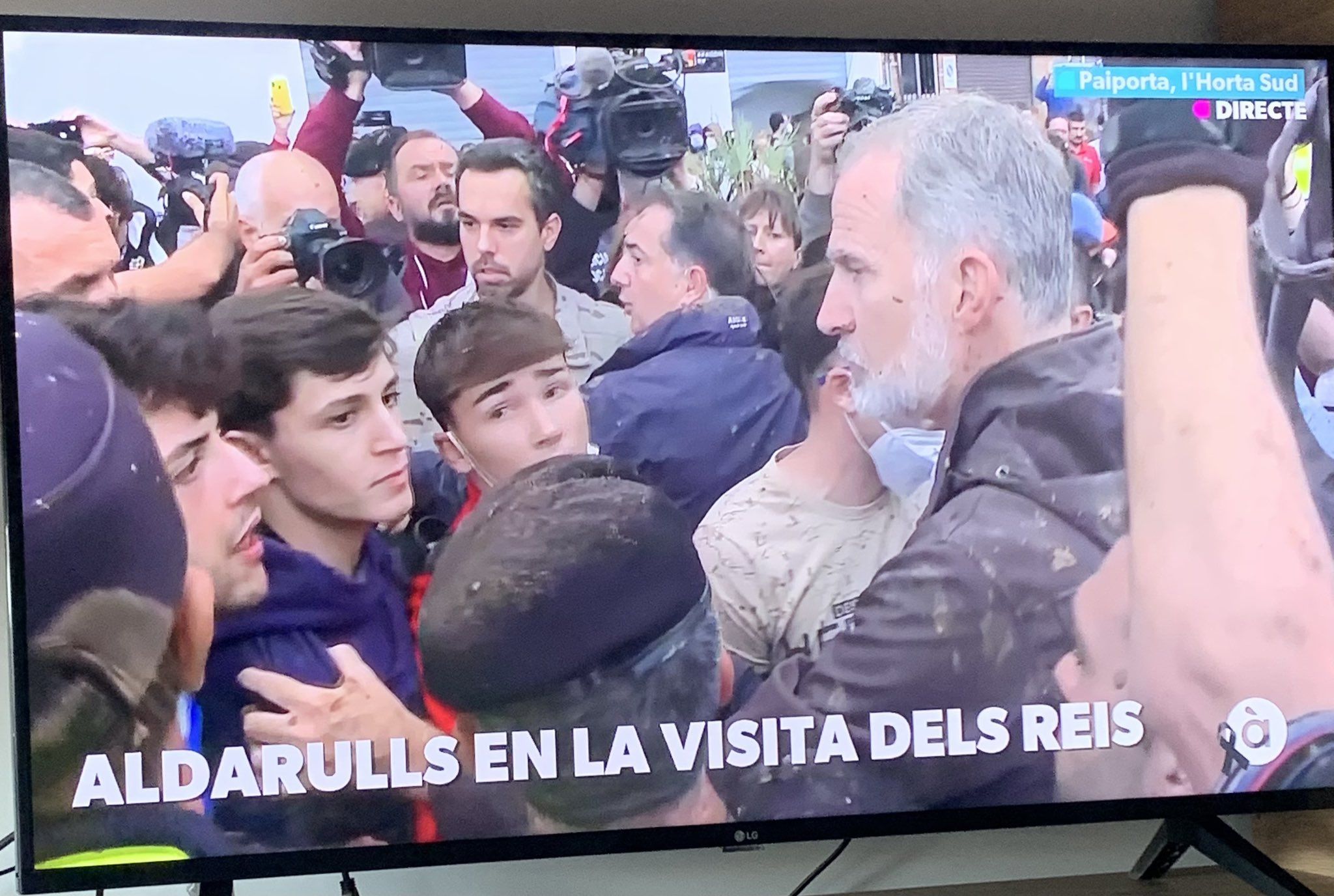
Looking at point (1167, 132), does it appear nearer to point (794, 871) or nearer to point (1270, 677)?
point (1270, 677)

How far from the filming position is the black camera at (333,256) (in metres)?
1.22

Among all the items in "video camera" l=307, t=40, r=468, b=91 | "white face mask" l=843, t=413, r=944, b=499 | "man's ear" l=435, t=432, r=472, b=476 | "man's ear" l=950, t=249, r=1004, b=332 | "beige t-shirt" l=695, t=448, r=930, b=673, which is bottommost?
"beige t-shirt" l=695, t=448, r=930, b=673

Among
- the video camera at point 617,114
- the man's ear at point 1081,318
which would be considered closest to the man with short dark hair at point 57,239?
the video camera at point 617,114

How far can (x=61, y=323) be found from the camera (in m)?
1.17

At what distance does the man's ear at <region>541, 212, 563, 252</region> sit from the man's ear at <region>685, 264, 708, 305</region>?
0.14m

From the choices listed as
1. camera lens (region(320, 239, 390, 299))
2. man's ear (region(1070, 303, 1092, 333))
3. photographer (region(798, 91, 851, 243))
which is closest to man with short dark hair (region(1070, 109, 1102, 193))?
man's ear (region(1070, 303, 1092, 333))

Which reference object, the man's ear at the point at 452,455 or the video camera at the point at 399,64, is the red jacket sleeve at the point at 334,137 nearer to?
the video camera at the point at 399,64

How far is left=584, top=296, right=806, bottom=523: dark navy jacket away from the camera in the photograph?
126 cm

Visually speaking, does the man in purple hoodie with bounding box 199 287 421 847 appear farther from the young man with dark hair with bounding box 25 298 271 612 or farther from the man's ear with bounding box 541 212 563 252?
the man's ear with bounding box 541 212 563 252

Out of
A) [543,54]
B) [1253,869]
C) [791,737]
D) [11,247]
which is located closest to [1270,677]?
[1253,869]

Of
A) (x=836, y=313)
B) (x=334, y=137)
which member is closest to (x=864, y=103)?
(x=836, y=313)

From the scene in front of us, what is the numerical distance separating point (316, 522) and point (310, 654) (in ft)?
0.43

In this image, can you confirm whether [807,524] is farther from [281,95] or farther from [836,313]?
[281,95]

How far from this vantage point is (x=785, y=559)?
127 cm
